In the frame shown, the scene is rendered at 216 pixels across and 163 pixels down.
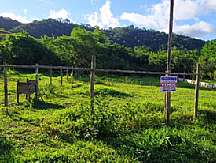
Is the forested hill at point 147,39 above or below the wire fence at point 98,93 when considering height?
above

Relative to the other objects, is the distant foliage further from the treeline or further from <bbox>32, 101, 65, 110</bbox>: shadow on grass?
<bbox>32, 101, 65, 110</bbox>: shadow on grass

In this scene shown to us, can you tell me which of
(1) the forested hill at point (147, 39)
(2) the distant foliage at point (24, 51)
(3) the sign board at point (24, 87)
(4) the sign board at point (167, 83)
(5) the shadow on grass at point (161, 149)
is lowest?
(5) the shadow on grass at point (161, 149)

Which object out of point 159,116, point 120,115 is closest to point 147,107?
point 159,116

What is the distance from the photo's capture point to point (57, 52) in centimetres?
6312

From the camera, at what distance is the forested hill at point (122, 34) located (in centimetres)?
14965

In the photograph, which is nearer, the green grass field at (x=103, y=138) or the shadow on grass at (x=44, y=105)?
the green grass field at (x=103, y=138)

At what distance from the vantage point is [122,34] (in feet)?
568

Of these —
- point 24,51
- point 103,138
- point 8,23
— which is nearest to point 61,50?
point 24,51

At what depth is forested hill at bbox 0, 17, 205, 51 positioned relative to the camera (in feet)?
491

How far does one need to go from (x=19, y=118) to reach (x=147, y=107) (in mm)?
5348

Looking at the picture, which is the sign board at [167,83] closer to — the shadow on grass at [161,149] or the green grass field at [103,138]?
the green grass field at [103,138]

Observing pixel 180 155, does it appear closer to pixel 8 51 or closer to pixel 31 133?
pixel 31 133

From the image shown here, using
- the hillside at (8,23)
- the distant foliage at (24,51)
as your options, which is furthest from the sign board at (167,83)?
the hillside at (8,23)

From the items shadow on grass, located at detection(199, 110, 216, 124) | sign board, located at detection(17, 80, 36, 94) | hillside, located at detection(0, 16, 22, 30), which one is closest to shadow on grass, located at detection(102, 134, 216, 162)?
shadow on grass, located at detection(199, 110, 216, 124)
